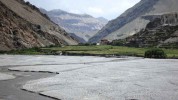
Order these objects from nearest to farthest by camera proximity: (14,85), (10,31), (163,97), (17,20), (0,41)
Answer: (163,97)
(14,85)
(0,41)
(10,31)
(17,20)

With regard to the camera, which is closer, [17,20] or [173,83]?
[173,83]

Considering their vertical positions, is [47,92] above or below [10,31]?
below

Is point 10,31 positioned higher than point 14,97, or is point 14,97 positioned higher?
point 10,31

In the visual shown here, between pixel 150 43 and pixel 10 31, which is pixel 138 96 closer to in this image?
pixel 10 31

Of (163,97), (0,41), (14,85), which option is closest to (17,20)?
(0,41)

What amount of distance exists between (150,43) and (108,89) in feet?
465

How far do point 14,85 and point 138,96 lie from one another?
14730mm

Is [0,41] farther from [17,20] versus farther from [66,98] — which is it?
[66,98]

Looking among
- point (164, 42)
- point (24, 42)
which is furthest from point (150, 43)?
point (24, 42)

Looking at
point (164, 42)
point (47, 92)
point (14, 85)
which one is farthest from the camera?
point (164, 42)

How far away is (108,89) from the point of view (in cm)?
3253

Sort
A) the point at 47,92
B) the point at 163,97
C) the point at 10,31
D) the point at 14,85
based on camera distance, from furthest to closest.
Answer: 1. the point at 10,31
2. the point at 14,85
3. the point at 47,92
4. the point at 163,97

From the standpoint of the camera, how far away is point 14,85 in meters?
35.9

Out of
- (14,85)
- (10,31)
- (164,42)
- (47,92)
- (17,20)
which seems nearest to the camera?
(47,92)
